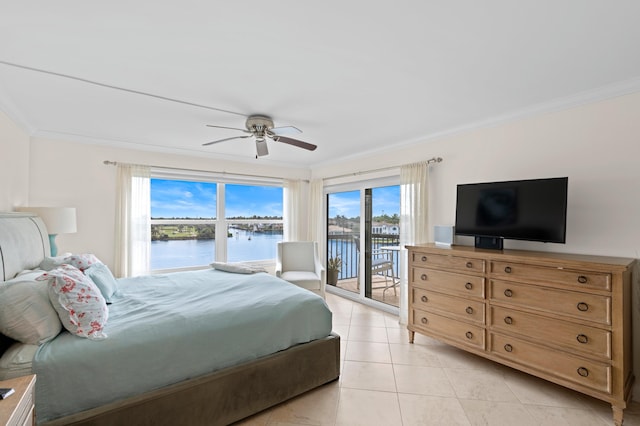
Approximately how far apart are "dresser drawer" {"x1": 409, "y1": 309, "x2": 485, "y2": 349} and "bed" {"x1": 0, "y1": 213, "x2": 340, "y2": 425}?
1.10 metres

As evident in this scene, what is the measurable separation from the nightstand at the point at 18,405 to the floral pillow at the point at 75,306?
1.44 feet

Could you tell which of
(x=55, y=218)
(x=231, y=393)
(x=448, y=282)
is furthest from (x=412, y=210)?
(x=55, y=218)

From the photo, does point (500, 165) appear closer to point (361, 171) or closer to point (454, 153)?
point (454, 153)

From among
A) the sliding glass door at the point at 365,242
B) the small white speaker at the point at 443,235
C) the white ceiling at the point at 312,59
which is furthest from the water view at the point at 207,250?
the small white speaker at the point at 443,235

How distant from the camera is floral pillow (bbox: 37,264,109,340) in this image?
1602 mm

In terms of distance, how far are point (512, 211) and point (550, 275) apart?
64cm

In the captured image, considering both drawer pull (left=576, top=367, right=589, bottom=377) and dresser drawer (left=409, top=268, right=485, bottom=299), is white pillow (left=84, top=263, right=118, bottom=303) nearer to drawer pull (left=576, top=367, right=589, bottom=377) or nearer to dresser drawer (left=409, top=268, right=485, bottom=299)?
dresser drawer (left=409, top=268, right=485, bottom=299)

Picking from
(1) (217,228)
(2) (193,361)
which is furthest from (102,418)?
(1) (217,228)

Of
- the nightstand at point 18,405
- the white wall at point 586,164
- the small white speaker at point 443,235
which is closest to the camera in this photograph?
the nightstand at point 18,405

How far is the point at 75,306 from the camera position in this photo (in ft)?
5.34

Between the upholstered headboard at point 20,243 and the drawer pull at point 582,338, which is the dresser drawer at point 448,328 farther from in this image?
the upholstered headboard at point 20,243

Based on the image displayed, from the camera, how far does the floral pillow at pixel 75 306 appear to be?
160cm

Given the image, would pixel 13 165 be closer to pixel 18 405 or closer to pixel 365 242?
pixel 18 405

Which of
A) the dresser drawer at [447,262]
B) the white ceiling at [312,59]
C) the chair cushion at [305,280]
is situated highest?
the white ceiling at [312,59]
